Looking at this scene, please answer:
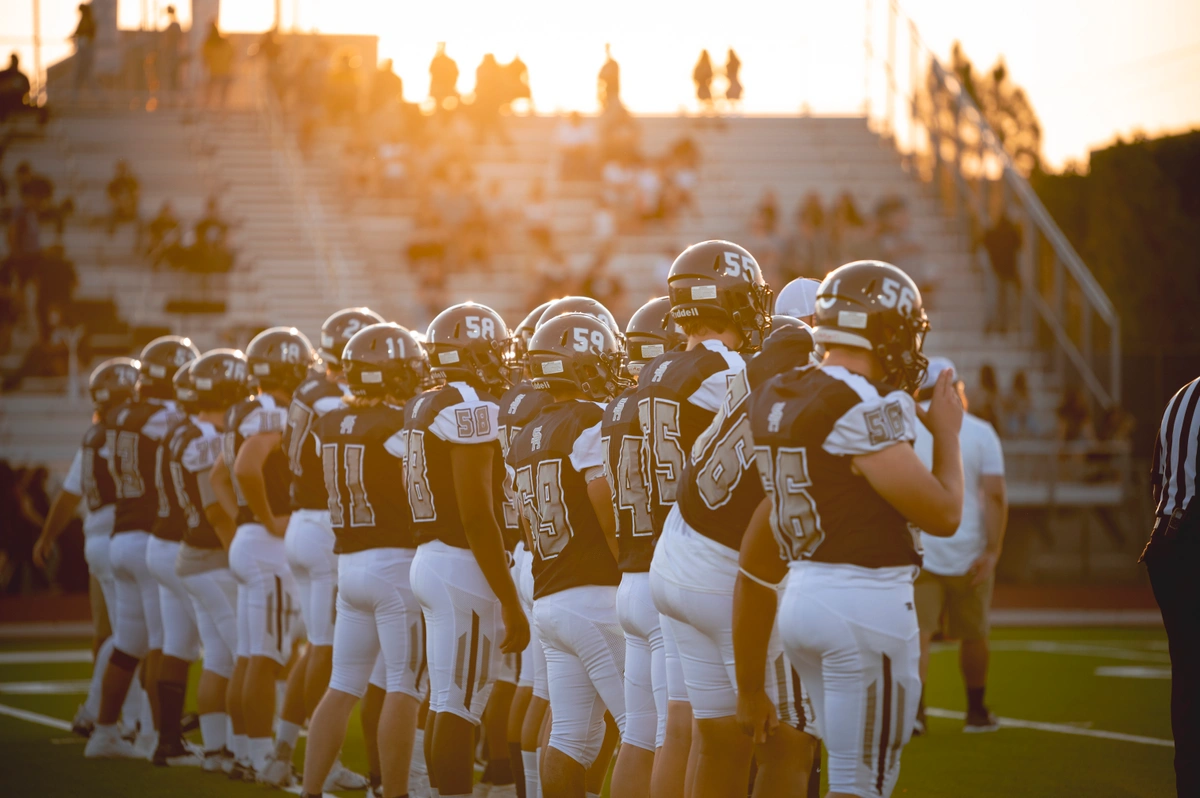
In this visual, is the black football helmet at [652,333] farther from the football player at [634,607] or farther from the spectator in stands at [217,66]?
the spectator in stands at [217,66]

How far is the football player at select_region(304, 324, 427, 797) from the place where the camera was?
654cm

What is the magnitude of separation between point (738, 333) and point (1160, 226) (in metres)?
25.4

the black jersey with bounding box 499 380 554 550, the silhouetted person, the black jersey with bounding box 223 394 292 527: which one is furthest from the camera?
the silhouetted person

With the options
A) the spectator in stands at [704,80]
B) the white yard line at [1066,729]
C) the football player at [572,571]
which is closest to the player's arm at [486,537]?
the football player at [572,571]

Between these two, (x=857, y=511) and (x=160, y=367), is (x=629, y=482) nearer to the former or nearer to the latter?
(x=857, y=511)

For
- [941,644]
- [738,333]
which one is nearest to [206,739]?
[738,333]

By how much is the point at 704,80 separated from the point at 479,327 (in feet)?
61.8

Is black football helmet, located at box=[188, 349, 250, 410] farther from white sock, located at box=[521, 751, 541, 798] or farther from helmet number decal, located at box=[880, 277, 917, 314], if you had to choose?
helmet number decal, located at box=[880, 277, 917, 314]

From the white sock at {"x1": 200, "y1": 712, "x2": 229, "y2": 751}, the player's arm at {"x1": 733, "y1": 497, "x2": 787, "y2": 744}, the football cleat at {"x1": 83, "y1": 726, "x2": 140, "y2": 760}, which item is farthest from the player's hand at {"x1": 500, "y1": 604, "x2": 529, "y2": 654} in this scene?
the football cleat at {"x1": 83, "y1": 726, "x2": 140, "y2": 760}

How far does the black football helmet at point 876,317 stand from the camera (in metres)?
4.18

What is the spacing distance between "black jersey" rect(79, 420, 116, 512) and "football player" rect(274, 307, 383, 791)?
2.17 metres

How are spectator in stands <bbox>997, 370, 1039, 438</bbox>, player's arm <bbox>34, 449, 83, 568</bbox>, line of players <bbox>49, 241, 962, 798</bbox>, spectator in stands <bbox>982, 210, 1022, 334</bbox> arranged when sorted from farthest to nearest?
1. spectator in stands <bbox>982, 210, 1022, 334</bbox>
2. spectator in stands <bbox>997, 370, 1039, 438</bbox>
3. player's arm <bbox>34, 449, 83, 568</bbox>
4. line of players <bbox>49, 241, 962, 798</bbox>

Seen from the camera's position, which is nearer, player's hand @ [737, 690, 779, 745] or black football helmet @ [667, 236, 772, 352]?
player's hand @ [737, 690, 779, 745]

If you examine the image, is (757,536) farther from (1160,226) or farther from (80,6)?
(1160,226)
